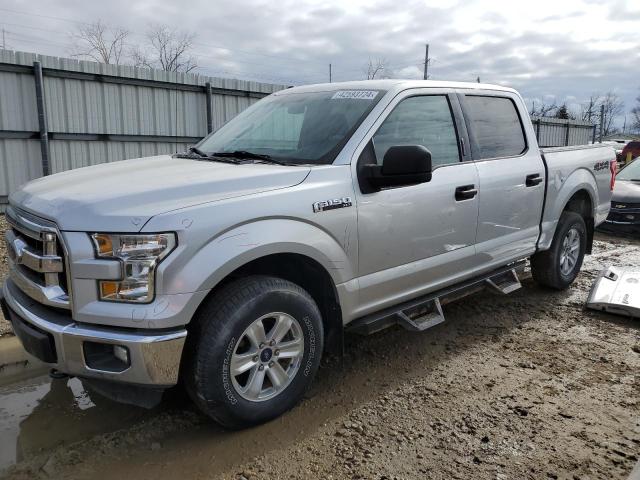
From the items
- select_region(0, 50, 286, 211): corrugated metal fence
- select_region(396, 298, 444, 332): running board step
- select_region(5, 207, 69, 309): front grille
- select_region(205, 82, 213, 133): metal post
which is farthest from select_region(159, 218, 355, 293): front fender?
select_region(205, 82, 213, 133): metal post

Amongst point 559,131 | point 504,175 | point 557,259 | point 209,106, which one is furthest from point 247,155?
point 559,131

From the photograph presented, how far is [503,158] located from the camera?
14.8ft

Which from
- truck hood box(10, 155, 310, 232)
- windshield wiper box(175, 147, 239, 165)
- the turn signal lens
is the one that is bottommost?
the turn signal lens

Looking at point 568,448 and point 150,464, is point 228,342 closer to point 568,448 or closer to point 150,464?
point 150,464

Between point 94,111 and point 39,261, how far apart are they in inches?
312

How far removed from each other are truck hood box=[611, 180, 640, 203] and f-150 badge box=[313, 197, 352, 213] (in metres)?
8.06

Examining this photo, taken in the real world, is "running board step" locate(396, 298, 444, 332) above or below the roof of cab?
below

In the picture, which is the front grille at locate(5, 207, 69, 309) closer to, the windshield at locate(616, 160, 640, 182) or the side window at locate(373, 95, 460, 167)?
the side window at locate(373, 95, 460, 167)

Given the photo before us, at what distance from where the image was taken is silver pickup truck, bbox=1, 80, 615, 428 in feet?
8.04

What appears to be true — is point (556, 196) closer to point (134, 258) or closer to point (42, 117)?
point (134, 258)

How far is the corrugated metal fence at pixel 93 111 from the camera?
8.66 m

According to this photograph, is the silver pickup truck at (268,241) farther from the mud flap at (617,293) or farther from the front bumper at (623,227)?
the front bumper at (623,227)

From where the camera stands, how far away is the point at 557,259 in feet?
18.0

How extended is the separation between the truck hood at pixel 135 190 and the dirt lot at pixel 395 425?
125cm
